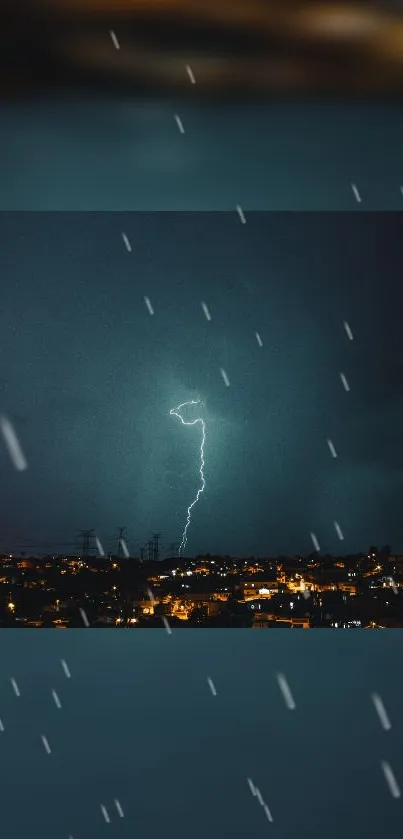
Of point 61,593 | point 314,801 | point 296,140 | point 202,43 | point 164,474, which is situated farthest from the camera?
point 164,474

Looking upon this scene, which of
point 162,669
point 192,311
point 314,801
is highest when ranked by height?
point 192,311

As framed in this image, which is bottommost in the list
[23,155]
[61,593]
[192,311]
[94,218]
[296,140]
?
[61,593]

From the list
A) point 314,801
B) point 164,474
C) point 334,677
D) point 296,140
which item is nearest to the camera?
point 314,801

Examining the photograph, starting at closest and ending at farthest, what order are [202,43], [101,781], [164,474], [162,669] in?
[101,781], [202,43], [162,669], [164,474]

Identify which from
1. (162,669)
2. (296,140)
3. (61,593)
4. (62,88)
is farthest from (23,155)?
(61,593)

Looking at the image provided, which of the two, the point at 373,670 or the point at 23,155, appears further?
the point at 373,670

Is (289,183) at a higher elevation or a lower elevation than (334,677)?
higher

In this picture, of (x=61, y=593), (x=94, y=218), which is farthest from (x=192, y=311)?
(x=61, y=593)

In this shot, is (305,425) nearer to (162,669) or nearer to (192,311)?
(192,311)

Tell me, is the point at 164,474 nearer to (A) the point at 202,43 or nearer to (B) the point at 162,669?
(B) the point at 162,669
